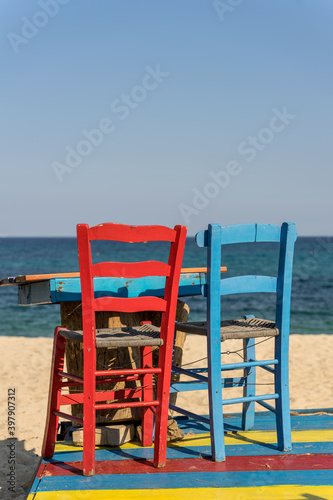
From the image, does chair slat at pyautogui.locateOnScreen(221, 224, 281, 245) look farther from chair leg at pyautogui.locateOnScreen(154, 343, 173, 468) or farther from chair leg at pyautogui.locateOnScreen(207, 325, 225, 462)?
chair leg at pyautogui.locateOnScreen(154, 343, 173, 468)

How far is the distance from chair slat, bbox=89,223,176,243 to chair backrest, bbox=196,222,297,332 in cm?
25

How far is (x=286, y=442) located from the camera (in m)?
3.12

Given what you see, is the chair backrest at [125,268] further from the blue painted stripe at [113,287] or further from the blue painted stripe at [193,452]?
the blue painted stripe at [193,452]

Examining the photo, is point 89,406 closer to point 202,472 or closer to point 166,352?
point 166,352

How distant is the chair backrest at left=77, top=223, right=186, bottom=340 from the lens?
266 centimetres

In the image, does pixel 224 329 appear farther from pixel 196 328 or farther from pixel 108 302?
pixel 108 302

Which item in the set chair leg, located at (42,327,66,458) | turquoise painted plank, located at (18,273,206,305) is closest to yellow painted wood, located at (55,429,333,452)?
chair leg, located at (42,327,66,458)

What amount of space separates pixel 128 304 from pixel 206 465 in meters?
0.96

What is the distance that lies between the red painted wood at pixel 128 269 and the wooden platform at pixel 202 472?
40.1 inches

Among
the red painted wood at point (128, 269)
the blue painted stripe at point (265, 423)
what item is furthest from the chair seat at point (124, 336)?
the blue painted stripe at point (265, 423)

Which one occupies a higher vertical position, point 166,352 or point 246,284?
point 246,284

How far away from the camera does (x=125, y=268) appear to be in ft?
8.95

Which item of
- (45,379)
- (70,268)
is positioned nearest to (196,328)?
(45,379)

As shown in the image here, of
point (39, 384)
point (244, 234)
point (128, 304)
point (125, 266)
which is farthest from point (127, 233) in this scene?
point (39, 384)
